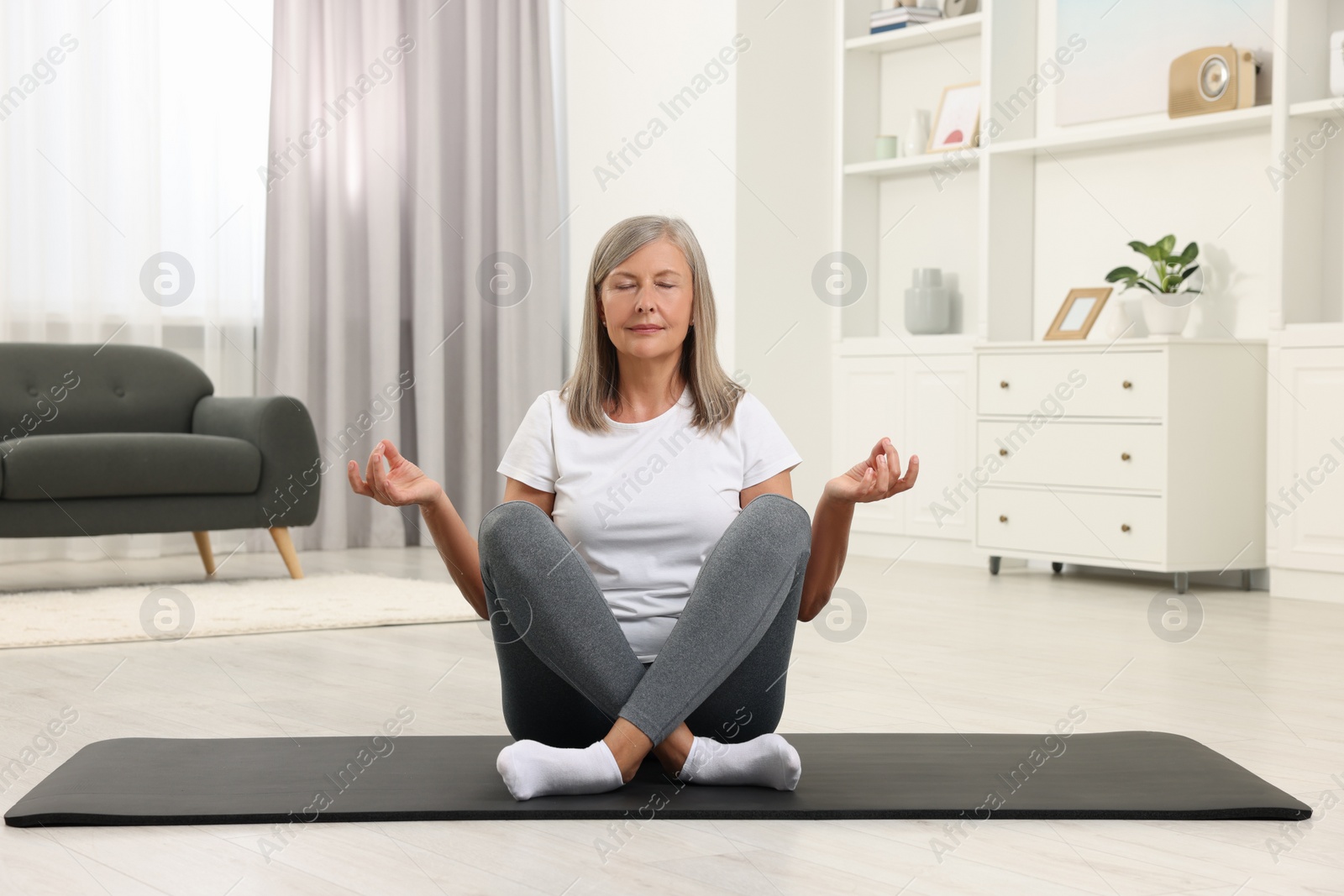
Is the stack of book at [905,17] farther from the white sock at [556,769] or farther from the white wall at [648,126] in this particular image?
the white sock at [556,769]

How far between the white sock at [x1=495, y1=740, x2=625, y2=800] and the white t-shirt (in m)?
0.15

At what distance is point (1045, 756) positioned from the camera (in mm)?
1964

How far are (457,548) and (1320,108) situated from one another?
3077mm

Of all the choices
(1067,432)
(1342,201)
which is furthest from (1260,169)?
(1067,432)

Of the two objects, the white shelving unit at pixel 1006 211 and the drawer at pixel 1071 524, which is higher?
the white shelving unit at pixel 1006 211

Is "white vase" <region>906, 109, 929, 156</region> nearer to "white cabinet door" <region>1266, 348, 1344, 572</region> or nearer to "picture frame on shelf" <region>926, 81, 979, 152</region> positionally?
"picture frame on shelf" <region>926, 81, 979, 152</region>

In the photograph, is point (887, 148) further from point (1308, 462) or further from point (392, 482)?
point (392, 482)

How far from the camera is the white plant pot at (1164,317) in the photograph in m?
4.16

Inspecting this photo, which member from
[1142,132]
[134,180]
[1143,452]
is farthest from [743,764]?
[134,180]

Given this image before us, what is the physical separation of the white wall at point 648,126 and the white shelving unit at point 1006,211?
1.55ft

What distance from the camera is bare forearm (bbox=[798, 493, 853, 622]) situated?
174 cm

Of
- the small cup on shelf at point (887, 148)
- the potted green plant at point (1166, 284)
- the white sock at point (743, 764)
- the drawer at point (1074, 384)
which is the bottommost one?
the white sock at point (743, 764)

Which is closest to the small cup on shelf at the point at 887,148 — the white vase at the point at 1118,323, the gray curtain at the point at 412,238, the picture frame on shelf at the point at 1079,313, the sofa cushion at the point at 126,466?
the picture frame on shelf at the point at 1079,313

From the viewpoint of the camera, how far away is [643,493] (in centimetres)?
181
